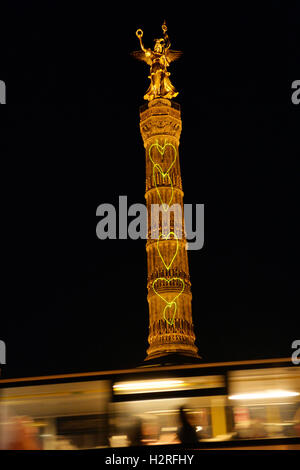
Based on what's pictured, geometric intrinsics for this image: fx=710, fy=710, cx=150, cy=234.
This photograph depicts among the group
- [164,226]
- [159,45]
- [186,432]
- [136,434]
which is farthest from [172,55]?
[186,432]

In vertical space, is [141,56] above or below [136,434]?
above

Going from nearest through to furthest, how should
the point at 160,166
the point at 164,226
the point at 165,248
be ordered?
1. the point at 165,248
2. the point at 164,226
3. the point at 160,166

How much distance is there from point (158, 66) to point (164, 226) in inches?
295

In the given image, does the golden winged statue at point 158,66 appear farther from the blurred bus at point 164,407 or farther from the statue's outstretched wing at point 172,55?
the blurred bus at point 164,407

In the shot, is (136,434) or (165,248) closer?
(136,434)

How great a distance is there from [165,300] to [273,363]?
1661cm

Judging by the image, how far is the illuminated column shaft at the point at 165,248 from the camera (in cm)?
2436

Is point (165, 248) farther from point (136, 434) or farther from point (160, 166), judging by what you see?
point (136, 434)

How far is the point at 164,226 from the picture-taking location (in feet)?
84.7

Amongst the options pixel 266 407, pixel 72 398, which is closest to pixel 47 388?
pixel 72 398

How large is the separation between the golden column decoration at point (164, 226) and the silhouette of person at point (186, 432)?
1570cm

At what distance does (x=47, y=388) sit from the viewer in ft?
27.8

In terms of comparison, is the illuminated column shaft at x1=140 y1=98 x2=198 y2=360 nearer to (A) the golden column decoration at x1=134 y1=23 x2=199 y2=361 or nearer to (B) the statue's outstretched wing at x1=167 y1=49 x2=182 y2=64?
(A) the golden column decoration at x1=134 y1=23 x2=199 y2=361

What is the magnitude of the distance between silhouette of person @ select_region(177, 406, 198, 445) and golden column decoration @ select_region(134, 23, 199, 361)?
15702mm
